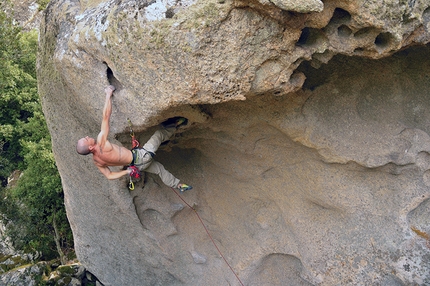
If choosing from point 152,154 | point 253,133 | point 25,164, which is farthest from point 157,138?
point 25,164

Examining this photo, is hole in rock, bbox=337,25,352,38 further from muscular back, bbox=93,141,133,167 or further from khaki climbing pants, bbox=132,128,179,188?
muscular back, bbox=93,141,133,167

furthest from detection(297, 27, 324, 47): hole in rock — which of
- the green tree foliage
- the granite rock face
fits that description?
the green tree foliage

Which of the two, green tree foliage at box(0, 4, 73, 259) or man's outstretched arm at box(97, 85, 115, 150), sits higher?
man's outstretched arm at box(97, 85, 115, 150)

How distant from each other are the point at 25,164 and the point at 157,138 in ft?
25.0

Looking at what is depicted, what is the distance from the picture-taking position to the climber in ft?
10.1

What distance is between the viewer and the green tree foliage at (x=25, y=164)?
7.68m

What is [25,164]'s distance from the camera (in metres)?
9.91

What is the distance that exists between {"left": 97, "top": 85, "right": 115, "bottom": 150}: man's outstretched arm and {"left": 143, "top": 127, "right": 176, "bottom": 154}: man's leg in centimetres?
52

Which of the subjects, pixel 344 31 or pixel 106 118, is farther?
pixel 106 118

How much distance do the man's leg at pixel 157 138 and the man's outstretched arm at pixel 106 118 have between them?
0.52 metres

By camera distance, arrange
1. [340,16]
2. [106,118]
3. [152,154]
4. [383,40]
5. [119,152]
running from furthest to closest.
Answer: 1. [152,154]
2. [119,152]
3. [106,118]
4. [383,40]
5. [340,16]

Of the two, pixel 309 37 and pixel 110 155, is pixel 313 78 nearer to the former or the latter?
pixel 309 37

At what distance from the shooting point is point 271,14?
2.51 meters

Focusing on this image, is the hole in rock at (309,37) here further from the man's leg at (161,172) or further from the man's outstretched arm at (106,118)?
the man's leg at (161,172)
